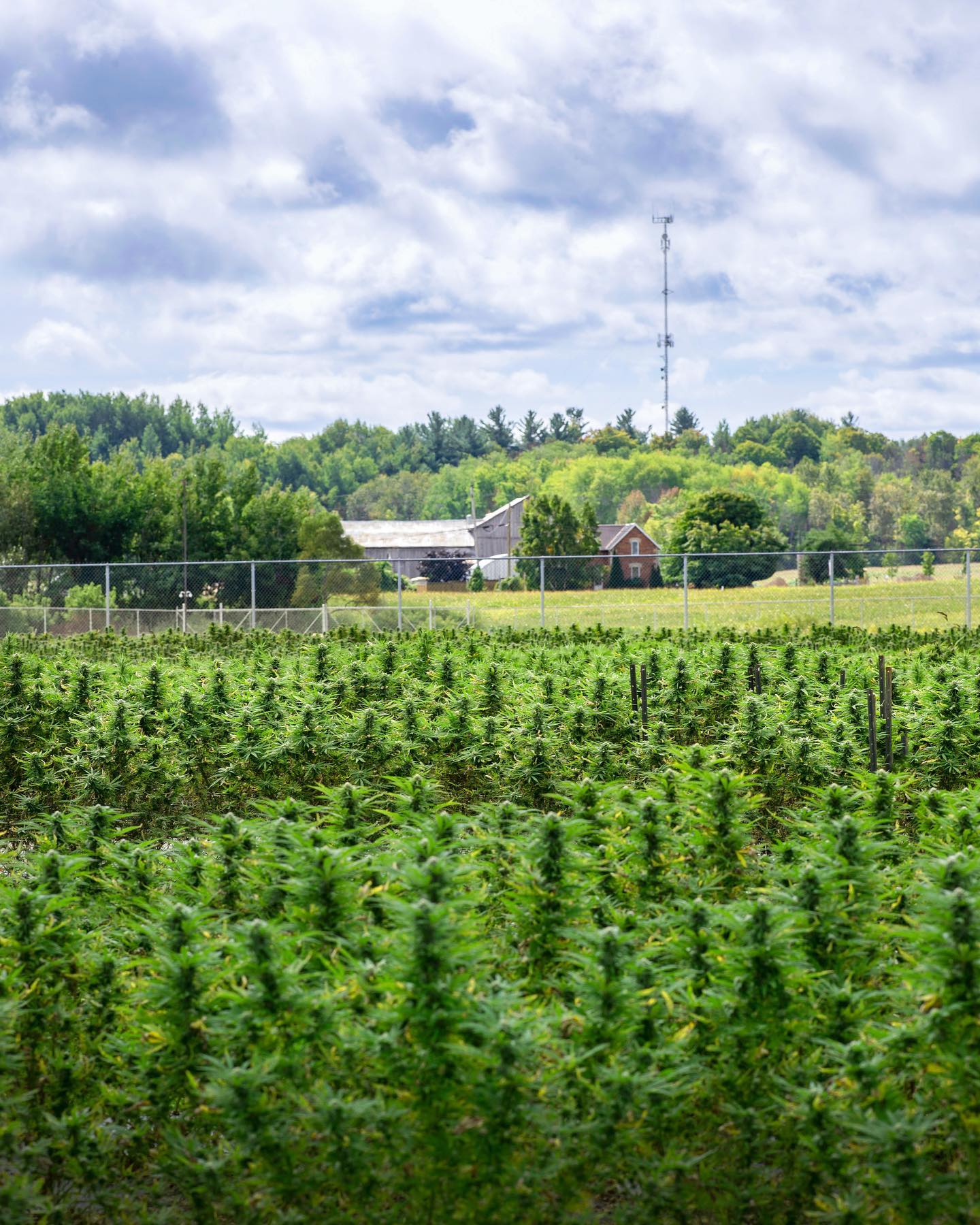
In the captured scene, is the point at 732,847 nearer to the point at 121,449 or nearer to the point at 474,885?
the point at 474,885

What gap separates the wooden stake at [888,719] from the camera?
6.73 meters

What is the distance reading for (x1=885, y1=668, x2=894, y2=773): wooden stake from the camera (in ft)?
22.1

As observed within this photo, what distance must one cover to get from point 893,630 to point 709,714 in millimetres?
7337

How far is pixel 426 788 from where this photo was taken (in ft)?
17.3

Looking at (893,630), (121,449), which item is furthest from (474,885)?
(121,449)

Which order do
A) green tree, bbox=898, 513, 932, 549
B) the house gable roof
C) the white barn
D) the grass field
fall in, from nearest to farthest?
the grass field < the house gable roof < the white barn < green tree, bbox=898, 513, 932, 549

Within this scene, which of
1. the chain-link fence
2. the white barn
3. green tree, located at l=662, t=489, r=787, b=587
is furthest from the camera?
the white barn

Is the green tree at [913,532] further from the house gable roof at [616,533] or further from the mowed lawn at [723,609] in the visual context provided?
the mowed lawn at [723,609]

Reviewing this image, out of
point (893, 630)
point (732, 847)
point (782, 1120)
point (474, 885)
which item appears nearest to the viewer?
point (782, 1120)

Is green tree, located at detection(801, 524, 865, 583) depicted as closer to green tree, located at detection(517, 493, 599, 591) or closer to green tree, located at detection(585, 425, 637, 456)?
green tree, located at detection(517, 493, 599, 591)

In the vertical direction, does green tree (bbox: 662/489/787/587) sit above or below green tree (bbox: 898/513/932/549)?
below

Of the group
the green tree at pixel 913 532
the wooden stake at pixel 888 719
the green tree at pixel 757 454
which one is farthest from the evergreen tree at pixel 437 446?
the wooden stake at pixel 888 719

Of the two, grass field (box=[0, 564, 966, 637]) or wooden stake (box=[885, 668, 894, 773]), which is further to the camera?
grass field (box=[0, 564, 966, 637])

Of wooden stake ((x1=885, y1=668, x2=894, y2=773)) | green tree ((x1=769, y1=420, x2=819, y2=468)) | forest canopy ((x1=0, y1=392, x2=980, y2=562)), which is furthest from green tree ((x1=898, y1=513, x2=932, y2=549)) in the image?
wooden stake ((x1=885, y1=668, x2=894, y2=773))
